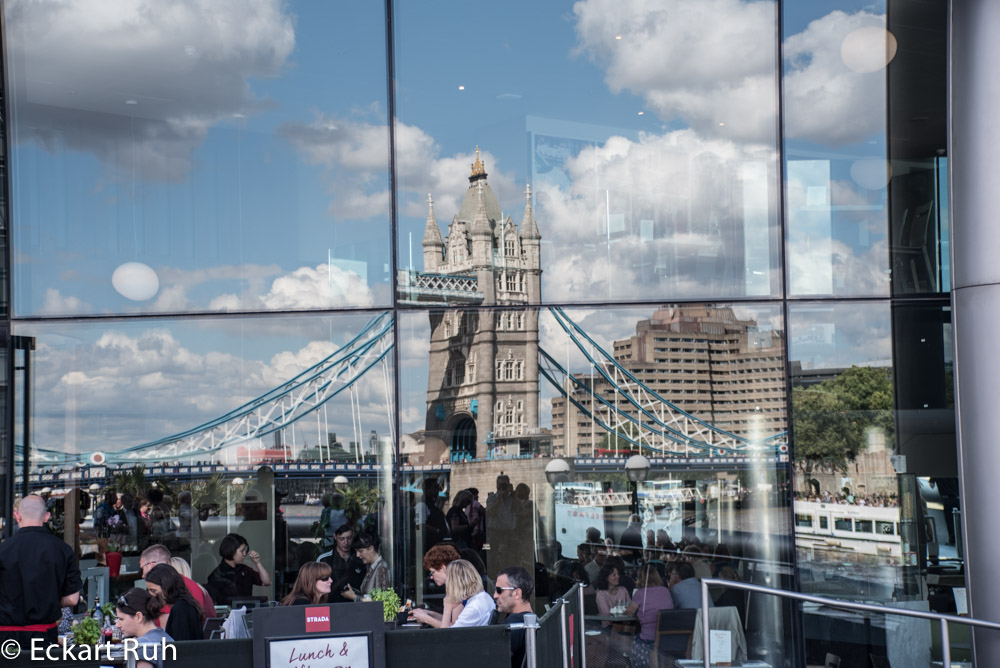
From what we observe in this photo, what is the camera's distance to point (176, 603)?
5.77 m

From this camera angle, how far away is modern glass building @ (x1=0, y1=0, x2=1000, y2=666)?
8.20 meters

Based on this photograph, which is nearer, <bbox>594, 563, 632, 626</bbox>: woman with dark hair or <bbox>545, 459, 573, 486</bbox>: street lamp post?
<bbox>594, 563, 632, 626</bbox>: woman with dark hair

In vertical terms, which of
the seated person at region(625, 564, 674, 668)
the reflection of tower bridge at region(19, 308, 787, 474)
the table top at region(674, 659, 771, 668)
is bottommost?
Result: the table top at region(674, 659, 771, 668)

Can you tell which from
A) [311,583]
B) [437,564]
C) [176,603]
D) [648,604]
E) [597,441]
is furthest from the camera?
[597,441]

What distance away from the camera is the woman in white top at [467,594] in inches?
241

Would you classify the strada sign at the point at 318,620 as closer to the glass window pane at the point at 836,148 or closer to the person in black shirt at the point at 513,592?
the person in black shirt at the point at 513,592

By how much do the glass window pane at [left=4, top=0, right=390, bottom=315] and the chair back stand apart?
352 cm

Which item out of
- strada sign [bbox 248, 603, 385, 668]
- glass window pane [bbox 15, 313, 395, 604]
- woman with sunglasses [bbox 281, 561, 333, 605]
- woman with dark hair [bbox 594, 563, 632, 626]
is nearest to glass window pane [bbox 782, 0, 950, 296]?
woman with dark hair [bbox 594, 563, 632, 626]

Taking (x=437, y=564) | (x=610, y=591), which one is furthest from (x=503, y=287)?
(x=610, y=591)

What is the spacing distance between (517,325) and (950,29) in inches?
157

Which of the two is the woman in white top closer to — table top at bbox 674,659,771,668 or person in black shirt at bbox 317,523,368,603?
table top at bbox 674,659,771,668

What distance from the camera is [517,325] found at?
849 cm

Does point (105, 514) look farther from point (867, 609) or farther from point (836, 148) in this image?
point (836, 148)

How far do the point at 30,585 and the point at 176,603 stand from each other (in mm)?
859
